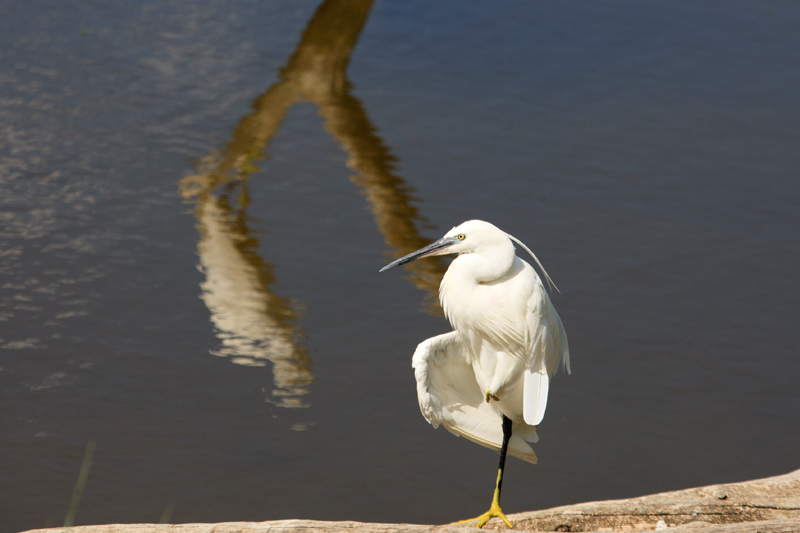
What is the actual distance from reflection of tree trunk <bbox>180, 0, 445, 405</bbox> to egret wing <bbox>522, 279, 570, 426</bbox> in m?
1.90

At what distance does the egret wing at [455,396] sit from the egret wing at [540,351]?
358mm

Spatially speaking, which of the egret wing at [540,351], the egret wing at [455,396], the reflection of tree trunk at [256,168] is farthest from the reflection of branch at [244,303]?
the egret wing at [540,351]

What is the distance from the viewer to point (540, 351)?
3686 mm

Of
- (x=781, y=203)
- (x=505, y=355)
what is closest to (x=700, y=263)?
(x=781, y=203)

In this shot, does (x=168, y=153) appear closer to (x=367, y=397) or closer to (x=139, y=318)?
(x=139, y=318)

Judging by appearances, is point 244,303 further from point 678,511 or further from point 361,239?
point 678,511

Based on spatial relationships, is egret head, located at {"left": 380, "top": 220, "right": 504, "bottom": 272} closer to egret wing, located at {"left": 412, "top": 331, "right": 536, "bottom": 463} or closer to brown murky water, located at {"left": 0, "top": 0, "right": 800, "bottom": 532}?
egret wing, located at {"left": 412, "top": 331, "right": 536, "bottom": 463}

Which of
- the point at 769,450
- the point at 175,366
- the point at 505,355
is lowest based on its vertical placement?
the point at 769,450

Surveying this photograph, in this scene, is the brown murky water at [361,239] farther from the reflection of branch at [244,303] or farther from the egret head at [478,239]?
the egret head at [478,239]

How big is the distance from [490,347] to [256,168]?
13.5 ft

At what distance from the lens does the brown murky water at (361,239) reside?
185 inches

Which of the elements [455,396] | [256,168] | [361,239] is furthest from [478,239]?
[256,168]

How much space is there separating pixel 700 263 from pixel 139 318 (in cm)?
420

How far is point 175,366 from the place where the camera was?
527 cm
